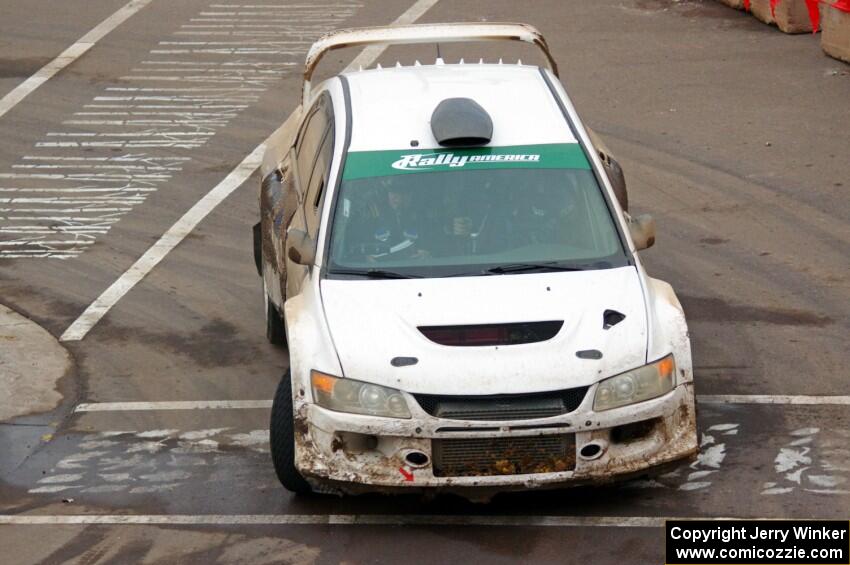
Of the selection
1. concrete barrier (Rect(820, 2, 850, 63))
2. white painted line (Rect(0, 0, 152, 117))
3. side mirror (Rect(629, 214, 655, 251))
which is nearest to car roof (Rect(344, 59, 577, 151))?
side mirror (Rect(629, 214, 655, 251))

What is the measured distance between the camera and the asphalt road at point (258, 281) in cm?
775

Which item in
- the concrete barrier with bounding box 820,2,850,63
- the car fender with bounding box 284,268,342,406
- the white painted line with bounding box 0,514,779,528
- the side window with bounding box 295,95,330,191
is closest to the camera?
the car fender with bounding box 284,268,342,406

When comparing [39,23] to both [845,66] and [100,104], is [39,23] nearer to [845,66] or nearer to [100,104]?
[100,104]

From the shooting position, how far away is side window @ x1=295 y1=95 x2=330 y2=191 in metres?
9.55

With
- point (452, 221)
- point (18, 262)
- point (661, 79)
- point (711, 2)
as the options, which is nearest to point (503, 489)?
point (452, 221)

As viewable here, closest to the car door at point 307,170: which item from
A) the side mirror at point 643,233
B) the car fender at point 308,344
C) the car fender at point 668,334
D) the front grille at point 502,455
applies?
the car fender at point 308,344

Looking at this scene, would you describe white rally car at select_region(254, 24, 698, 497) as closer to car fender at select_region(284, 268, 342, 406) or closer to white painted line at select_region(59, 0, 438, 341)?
car fender at select_region(284, 268, 342, 406)

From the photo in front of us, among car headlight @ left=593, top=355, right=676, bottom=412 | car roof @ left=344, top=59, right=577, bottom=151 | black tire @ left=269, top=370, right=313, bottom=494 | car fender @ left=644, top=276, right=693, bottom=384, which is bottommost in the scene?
black tire @ left=269, top=370, right=313, bottom=494

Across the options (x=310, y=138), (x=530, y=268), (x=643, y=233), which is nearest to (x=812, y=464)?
(x=643, y=233)

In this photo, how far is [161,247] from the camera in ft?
42.9

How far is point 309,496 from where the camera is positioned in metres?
8.05

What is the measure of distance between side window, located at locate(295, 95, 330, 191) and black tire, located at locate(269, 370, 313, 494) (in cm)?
194

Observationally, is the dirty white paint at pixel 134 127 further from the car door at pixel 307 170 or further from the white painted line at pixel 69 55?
the car door at pixel 307 170

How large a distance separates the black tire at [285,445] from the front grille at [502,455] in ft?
2.88
